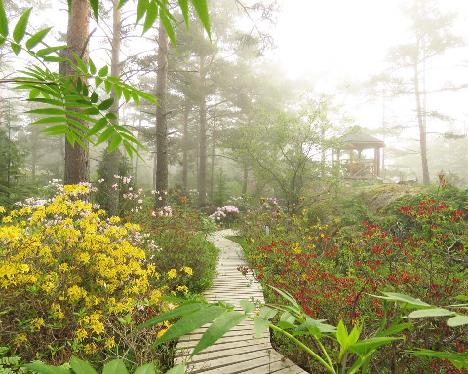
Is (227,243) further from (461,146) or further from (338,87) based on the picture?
(461,146)

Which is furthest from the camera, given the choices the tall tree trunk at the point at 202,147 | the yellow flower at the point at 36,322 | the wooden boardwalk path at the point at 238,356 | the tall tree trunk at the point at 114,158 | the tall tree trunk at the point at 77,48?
the tall tree trunk at the point at 202,147

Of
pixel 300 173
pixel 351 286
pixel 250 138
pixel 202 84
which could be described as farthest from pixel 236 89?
pixel 351 286

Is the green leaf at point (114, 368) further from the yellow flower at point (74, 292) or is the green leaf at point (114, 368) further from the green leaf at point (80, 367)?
the yellow flower at point (74, 292)

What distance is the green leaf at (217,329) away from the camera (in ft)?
1.92

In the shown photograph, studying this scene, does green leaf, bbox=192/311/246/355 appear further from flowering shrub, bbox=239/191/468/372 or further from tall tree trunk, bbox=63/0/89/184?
tall tree trunk, bbox=63/0/89/184

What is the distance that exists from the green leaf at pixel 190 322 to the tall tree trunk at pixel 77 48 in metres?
5.08

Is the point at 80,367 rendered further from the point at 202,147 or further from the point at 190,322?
the point at 202,147

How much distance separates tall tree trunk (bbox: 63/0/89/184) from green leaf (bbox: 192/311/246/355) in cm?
511

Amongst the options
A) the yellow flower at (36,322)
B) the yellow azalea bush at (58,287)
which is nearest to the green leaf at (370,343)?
the yellow azalea bush at (58,287)

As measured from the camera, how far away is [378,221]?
953 cm

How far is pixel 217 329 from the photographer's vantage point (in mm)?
632

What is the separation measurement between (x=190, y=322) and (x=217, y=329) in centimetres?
6

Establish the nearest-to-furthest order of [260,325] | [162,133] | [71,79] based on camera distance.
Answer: [260,325]
[71,79]
[162,133]

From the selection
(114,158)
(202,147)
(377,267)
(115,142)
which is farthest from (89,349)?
(202,147)
